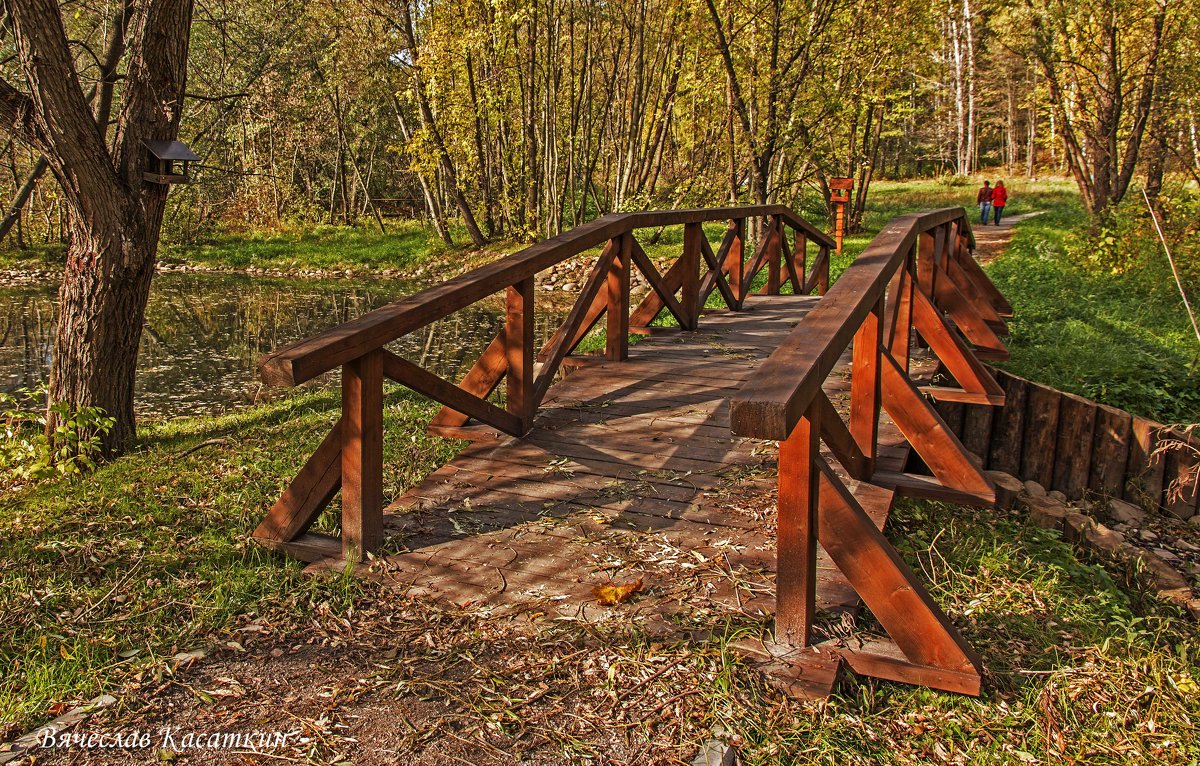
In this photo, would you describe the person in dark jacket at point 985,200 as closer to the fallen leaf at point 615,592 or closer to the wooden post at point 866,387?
the wooden post at point 866,387

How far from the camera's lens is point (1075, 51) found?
14039 mm

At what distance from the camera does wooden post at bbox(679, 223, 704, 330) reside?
7414 mm

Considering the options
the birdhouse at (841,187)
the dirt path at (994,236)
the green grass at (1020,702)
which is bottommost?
the green grass at (1020,702)

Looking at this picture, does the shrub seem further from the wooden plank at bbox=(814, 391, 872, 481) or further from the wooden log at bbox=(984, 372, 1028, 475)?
the wooden log at bbox=(984, 372, 1028, 475)

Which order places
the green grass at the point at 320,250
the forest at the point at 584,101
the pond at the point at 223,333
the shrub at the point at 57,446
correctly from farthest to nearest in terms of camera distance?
the green grass at the point at 320,250, the forest at the point at 584,101, the pond at the point at 223,333, the shrub at the point at 57,446

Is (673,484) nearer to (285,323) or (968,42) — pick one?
(285,323)

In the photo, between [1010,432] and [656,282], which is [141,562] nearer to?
[656,282]

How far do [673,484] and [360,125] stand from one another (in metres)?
28.0

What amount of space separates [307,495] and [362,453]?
38 cm

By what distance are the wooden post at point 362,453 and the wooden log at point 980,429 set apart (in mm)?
4641

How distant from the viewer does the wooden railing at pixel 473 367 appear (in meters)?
3.58

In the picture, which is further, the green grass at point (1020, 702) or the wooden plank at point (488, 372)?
the wooden plank at point (488, 372)

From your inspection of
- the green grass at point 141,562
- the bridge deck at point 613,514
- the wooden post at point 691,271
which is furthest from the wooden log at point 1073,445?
the green grass at point 141,562

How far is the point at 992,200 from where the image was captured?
917 inches
